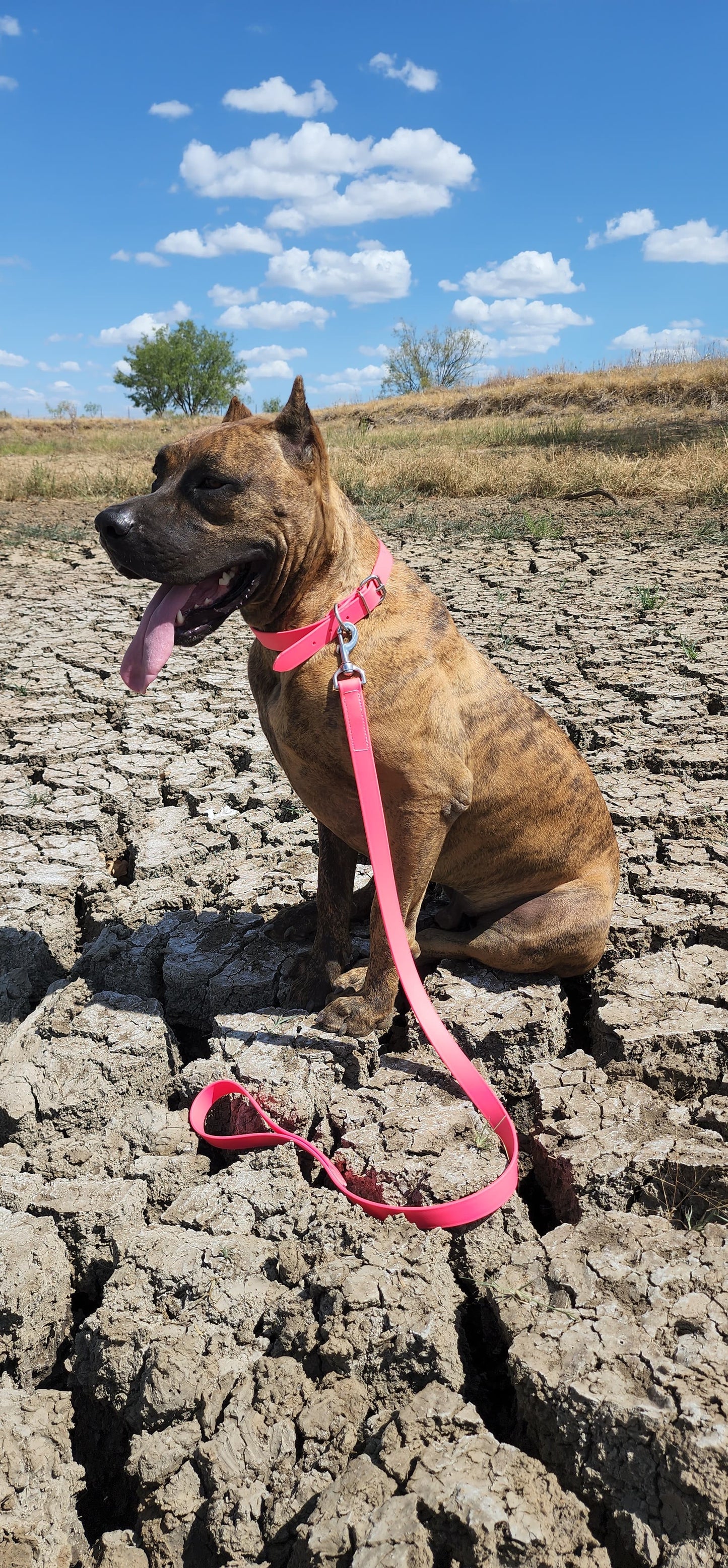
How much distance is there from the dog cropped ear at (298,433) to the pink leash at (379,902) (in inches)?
12.5

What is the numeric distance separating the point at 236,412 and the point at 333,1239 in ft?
6.70

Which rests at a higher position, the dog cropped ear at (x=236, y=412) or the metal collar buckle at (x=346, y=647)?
the dog cropped ear at (x=236, y=412)

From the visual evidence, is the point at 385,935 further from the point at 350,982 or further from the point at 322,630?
the point at 322,630

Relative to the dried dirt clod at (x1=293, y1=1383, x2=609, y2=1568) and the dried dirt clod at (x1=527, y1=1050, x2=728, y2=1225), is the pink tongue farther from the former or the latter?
the dried dirt clod at (x1=293, y1=1383, x2=609, y2=1568)

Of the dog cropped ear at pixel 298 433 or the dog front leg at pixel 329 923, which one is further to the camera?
the dog front leg at pixel 329 923

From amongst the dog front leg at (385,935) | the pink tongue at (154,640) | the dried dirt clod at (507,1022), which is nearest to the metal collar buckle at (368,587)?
the pink tongue at (154,640)

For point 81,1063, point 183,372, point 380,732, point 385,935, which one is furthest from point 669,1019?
Answer: point 183,372

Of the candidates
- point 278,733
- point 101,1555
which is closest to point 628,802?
point 278,733

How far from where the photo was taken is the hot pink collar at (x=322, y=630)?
235 cm

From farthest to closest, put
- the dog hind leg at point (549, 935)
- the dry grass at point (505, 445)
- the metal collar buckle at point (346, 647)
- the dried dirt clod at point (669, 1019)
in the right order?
1. the dry grass at point (505, 445)
2. the dog hind leg at point (549, 935)
3. the dried dirt clod at point (669, 1019)
4. the metal collar buckle at point (346, 647)

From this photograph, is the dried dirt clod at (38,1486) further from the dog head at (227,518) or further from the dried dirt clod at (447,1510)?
the dog head at (227,518)

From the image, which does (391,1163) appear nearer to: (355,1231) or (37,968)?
(355,1231)

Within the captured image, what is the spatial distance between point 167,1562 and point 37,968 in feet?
6.09

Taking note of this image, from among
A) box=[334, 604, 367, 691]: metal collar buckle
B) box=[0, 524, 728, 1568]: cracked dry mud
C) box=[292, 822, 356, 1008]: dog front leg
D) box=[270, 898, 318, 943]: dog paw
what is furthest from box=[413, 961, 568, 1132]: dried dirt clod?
box=[334, 604, 367, 691]: metal collar buckle
